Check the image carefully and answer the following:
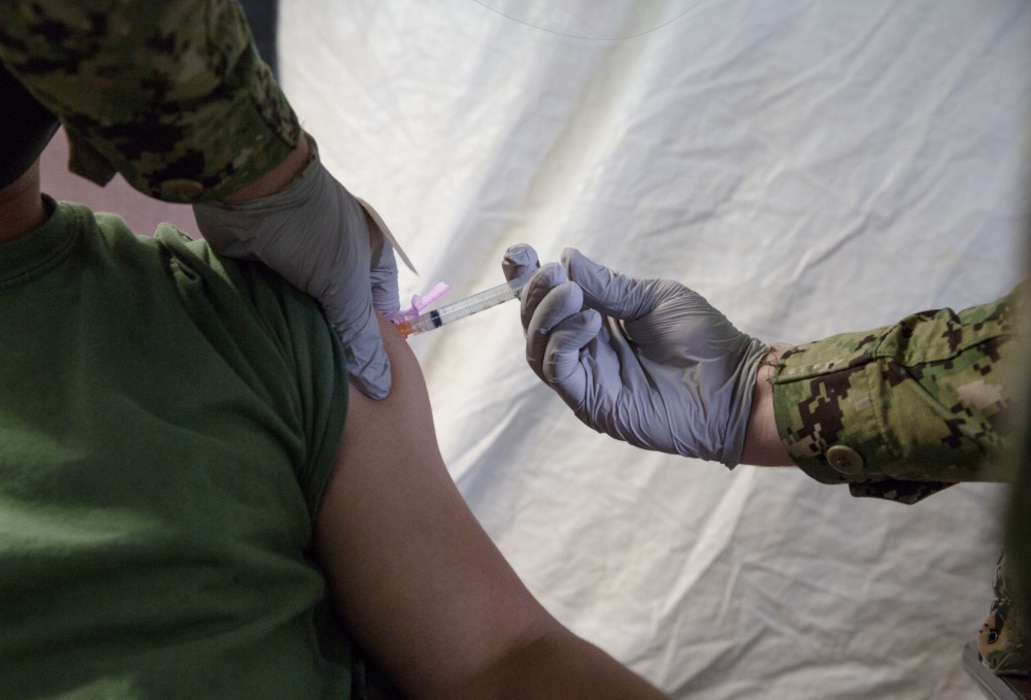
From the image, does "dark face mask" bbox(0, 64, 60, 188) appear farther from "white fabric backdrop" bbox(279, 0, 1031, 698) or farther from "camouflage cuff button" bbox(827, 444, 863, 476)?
"camouflage cuff button" bbox(827, 444, 863, 476)

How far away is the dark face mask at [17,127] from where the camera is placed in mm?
787

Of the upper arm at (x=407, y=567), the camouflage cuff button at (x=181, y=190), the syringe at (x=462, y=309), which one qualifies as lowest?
the upper arm at (x=407, y=567)

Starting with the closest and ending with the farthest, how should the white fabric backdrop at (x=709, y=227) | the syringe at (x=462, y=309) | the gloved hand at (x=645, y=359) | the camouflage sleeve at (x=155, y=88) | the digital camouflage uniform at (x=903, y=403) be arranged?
the camouflage sleeve at (x=155, y=88) < the digital camouflage uniform at (x=903, y=403) < the gloved hand at (x=645, y=359) < the syringe at (x=462, y=309) < the white fabric backdrop at (x=709, y=227)

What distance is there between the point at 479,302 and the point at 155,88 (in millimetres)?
665

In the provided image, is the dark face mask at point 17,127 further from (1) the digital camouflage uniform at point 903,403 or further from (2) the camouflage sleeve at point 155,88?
(1) the digital camouflage uniform at point 903,403

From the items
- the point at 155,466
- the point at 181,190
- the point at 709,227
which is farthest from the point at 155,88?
the point at 709,227

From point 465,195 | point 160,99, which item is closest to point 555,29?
point 465,195

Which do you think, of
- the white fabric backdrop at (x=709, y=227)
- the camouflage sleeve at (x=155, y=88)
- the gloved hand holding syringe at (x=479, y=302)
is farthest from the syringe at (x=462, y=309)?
the camouflage sleeve at (x=155, y=88)

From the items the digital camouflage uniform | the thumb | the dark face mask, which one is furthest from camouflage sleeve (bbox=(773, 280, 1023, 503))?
the dark face mask

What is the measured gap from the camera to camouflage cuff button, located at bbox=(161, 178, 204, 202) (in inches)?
28.7

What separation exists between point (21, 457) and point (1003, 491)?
2.58 ft

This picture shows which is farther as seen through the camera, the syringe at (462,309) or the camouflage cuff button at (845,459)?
the syringe at (462,309)

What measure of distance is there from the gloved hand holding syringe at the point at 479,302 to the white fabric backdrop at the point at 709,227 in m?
0.35

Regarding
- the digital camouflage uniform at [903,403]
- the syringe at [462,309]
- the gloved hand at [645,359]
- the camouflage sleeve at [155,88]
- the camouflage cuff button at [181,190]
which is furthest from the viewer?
the syringe at [462,309]
